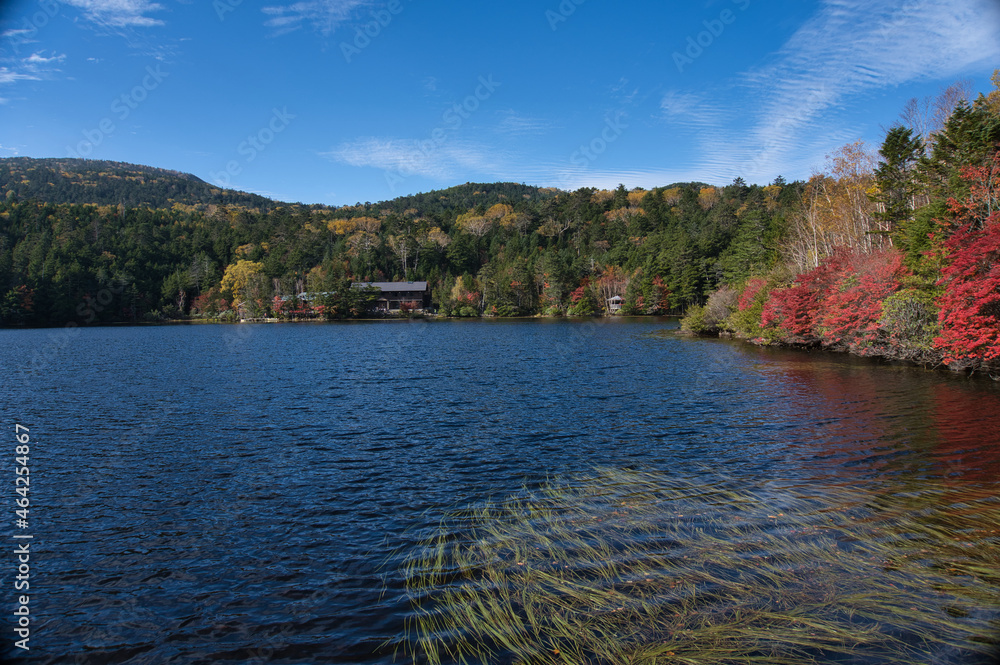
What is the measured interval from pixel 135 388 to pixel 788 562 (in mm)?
27859

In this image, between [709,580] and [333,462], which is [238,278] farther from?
[709,580]

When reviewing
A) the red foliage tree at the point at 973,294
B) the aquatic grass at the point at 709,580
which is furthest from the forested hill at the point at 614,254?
the aquatic grass at the point at 709,580

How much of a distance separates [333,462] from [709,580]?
9.63 metres

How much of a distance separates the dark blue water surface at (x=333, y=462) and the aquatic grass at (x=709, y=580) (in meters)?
0.89

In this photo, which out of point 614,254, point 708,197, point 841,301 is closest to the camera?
point 841,301

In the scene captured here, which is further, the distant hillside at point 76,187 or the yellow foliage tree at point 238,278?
the distant hillside at point 76,187

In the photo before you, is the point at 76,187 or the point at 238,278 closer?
the point at 238,278

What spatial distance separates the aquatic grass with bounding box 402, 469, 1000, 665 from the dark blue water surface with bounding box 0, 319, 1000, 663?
89cm

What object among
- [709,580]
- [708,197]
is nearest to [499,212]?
[708,197]

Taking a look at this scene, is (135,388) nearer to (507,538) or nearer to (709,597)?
(507,538)

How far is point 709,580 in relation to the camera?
6844mm

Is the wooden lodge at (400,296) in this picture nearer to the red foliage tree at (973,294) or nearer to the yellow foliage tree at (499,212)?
the yellow foliage tree at (499,212)

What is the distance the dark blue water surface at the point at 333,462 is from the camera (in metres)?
6.80

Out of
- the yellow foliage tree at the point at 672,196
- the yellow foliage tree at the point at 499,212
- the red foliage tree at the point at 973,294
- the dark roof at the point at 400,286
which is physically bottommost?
the red foliage tree at the point at 973,294
